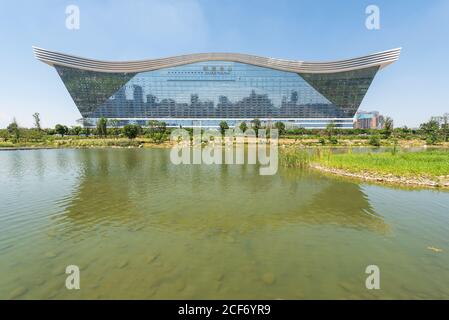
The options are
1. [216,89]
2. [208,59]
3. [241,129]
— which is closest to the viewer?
[241,129]

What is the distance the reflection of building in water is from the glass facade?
3961 inches

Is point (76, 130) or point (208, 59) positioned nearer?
point (76, 130)

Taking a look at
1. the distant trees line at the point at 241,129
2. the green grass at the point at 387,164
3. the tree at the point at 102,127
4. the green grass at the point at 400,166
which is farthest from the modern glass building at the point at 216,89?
the green grass at the point at 400,166

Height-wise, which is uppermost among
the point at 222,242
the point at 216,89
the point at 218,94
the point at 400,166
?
the point at 216,89

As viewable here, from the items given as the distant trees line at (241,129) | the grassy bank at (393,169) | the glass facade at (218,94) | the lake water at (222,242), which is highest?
the glass facade at (218,94)

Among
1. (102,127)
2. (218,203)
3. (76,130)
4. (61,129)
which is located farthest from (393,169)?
(76,130)

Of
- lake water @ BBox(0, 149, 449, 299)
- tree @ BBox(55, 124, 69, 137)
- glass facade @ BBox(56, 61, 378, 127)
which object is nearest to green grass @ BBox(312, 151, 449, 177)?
lake water @ BBox(0, 149, 449, 299)

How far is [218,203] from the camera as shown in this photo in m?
16.0

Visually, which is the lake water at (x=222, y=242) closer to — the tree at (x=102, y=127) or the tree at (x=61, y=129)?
the tree at (x=102, y=127)

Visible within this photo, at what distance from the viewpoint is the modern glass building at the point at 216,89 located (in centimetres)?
11931

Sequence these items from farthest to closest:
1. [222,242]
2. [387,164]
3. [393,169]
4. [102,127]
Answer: [102,127], [387,164], [393,169], [222,242]

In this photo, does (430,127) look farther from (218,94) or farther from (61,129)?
(61,129)

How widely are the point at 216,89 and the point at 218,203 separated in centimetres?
11146

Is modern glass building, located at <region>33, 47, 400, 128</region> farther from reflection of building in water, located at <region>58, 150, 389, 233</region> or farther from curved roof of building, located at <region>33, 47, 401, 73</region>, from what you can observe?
reflection of building in water, located at <region>58, 150, 389, 233</region>
